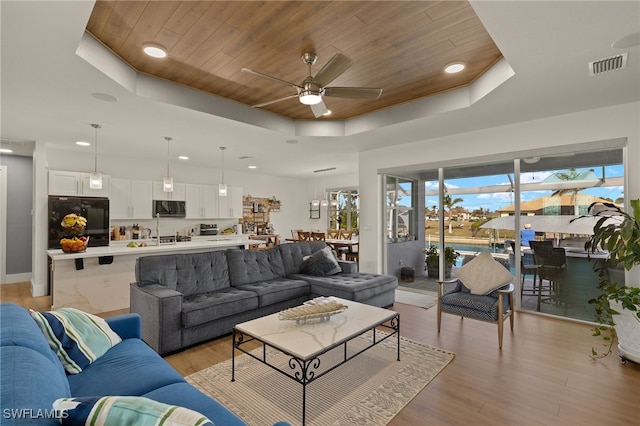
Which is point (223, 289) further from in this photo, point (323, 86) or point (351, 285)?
point (323, 86)

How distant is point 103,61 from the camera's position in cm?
283

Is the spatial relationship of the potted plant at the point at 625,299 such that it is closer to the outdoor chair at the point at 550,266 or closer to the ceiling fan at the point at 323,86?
the outdoor chair at the point at 550,266

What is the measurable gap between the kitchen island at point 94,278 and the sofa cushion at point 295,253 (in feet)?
5.88

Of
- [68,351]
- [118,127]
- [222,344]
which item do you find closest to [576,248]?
[222,344]

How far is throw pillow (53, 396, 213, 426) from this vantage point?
893mm

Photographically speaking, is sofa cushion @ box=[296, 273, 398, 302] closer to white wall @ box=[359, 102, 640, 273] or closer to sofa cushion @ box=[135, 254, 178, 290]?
white wall @ box=[359, 102, 640, 273]

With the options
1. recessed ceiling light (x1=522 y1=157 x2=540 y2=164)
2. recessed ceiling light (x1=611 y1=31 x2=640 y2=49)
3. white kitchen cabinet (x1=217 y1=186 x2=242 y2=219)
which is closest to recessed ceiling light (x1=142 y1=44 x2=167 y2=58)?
recessed ceiling light (x1=611 y1=31 x2=640 y2=49)

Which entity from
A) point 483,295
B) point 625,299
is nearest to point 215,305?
point 483,295

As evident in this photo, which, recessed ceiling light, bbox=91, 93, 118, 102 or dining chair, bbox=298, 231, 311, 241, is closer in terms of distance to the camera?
recessed ceiling light, bbox=91, 93, 118, 102

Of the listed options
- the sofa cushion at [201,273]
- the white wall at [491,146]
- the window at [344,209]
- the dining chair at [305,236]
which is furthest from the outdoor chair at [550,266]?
the window at [344,209]

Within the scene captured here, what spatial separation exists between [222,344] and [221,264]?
102 cm

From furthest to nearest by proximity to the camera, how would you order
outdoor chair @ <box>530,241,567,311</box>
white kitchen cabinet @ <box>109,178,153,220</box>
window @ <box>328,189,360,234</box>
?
window @ <box>328,189,360,234</box>
white kitchen cabinet @ <box>109,178,153,220</box>
outdoor chair @ <box>530,241,567,311</box>

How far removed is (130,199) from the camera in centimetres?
665

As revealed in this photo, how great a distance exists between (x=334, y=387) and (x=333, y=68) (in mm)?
2500
